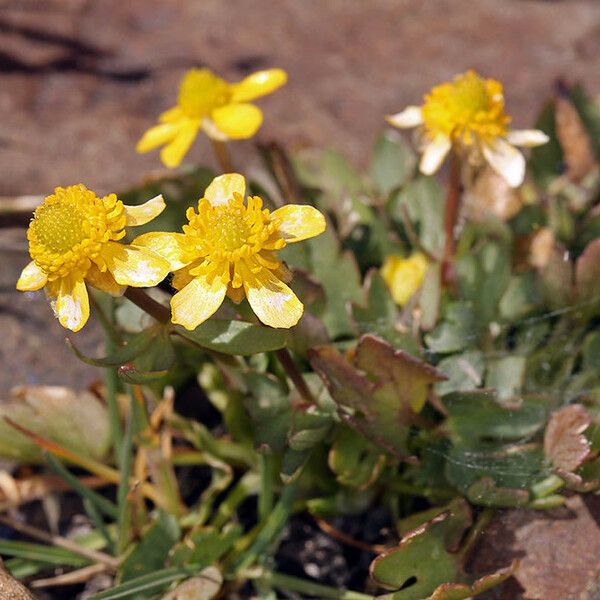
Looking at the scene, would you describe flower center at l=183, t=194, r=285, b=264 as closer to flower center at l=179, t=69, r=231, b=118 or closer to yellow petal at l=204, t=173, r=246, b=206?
yellow petal at l=204, t=173, r=246, b=206

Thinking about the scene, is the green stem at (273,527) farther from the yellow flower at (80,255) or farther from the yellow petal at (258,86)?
the yellow petal at (258,86)

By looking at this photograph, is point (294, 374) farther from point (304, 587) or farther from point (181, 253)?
point (304, 587)

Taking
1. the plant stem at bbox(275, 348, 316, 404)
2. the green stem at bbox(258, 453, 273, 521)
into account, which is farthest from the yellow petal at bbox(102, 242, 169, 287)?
the green stem at bbox(258, 453, 273, 521)

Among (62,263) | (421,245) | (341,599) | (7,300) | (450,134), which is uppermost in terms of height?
(62,263)

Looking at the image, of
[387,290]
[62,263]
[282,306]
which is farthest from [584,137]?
[62,263]

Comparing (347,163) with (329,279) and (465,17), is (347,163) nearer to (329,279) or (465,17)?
(329,279)

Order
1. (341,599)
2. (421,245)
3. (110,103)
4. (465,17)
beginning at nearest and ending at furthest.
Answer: (341,599)
(421,245)
(110,103)
(465,17)
